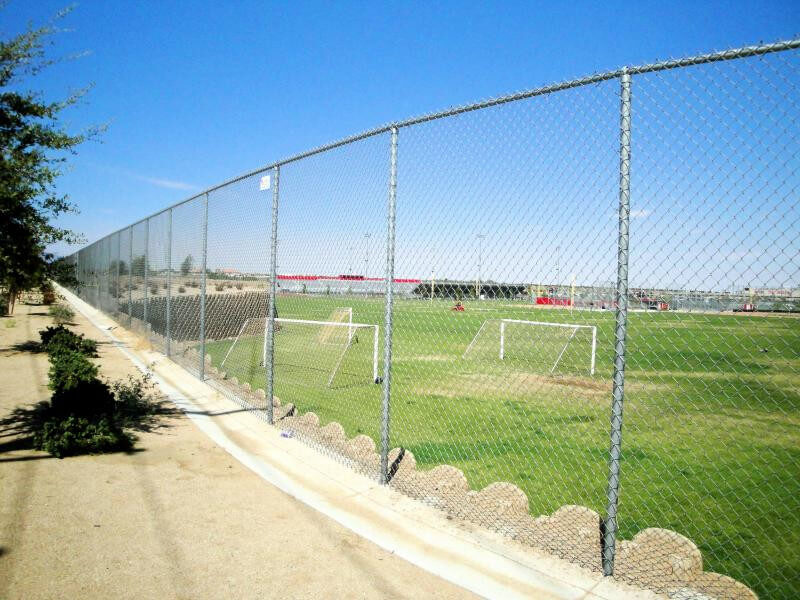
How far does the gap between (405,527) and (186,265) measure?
8475 millimetres

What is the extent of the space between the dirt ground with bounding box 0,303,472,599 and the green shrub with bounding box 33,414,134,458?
0.11 meters

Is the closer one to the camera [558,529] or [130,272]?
[558,529]

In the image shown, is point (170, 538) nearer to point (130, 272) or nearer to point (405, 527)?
point (405, 527)

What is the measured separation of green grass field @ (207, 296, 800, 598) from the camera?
4.05 m

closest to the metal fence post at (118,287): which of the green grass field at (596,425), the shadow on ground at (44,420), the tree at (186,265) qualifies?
the green grass field at (596,425)

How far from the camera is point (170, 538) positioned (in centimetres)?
323

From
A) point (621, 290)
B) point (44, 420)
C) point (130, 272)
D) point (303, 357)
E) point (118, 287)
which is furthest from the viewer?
point (118, 287)

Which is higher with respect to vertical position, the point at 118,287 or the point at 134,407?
the point at 118,287


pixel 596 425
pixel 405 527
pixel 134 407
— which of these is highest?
pixel 134 407

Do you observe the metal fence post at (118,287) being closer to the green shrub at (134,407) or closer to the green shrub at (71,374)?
the green shrub at (134,407)

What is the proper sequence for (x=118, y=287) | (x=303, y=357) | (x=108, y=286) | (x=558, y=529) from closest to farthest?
(x=558, y=529)
(x=303, y=357)
(x=118, y=287)
(x=108, y=286)

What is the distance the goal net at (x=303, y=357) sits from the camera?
376 inches

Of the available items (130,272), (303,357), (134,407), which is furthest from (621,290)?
(130,272)

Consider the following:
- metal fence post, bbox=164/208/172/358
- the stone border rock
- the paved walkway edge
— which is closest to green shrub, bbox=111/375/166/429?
the paved walkway edge
